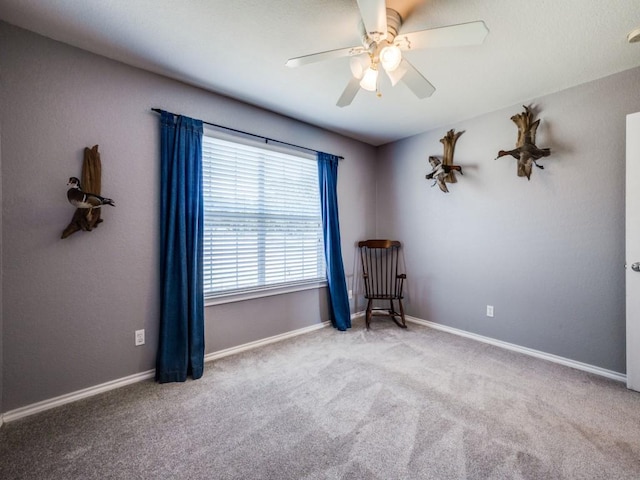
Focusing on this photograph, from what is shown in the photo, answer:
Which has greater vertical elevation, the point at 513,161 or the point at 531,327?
the point at 513,161

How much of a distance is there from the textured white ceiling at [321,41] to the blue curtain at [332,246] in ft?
2.85

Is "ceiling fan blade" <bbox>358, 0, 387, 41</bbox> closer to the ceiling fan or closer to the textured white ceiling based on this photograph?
the ceiling fan

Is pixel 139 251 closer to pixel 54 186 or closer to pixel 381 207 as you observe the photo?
pixel 54 186

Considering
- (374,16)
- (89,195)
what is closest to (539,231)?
(374,16)

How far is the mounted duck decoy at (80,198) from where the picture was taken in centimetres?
178

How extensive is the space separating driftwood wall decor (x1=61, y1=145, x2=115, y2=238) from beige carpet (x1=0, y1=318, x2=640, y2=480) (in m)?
1.23

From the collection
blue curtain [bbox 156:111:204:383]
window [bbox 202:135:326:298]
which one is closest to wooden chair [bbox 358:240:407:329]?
window [bbox 202:135:326:298]

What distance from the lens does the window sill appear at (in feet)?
8.63

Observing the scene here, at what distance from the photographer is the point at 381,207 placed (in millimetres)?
4125

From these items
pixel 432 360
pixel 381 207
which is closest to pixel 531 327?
Answer: pixel 432 360

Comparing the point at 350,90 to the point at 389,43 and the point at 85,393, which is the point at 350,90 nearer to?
the point at 389,43

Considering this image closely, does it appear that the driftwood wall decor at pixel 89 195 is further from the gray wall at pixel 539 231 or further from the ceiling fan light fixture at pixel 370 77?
the gray wall at pixel 539 231

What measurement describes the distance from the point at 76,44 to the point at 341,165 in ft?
8.83

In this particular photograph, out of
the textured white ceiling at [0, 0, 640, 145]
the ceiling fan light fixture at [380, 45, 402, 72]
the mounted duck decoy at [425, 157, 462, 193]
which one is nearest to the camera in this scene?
the ceiling fan light fixture at [380, 45, 402, 72]
